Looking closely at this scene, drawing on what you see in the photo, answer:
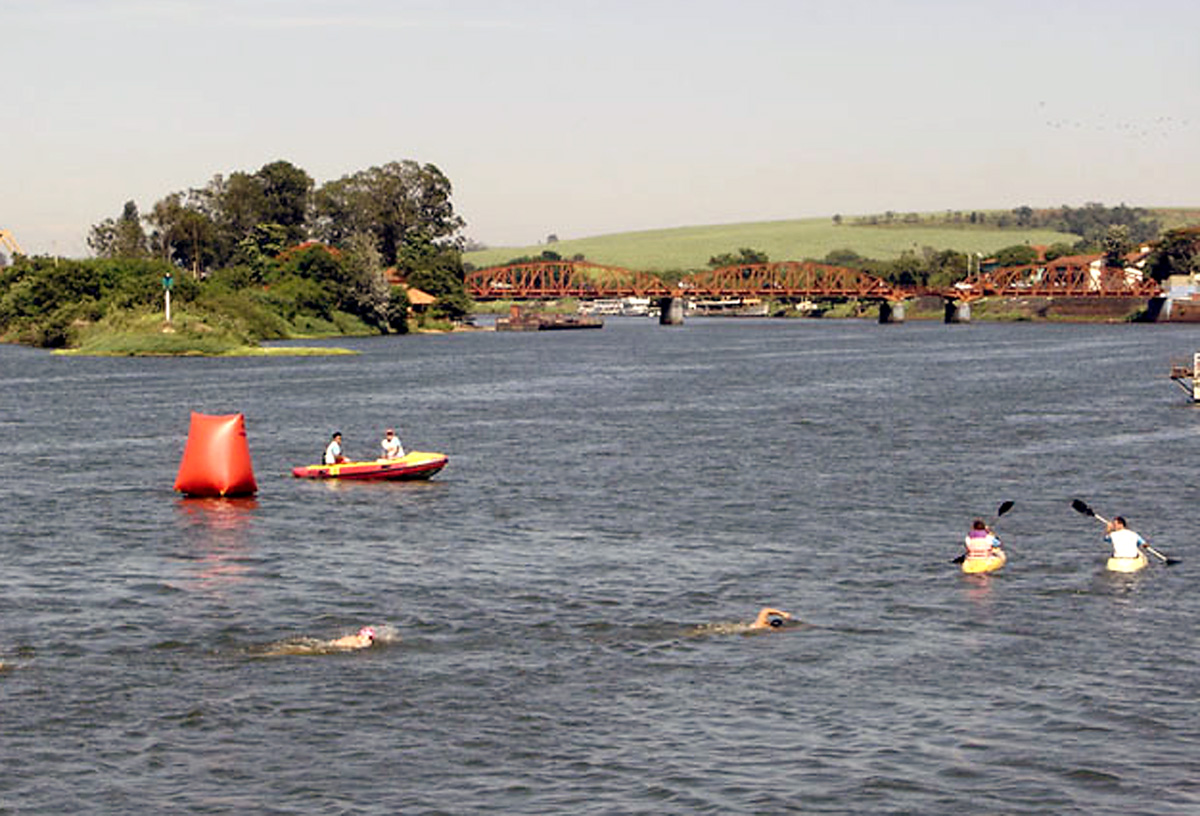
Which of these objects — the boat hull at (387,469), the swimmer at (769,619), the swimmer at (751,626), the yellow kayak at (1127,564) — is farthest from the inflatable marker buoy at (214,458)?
the yellow kayak at (1127,564)

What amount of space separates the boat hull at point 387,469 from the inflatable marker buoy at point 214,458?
5530 millimetres

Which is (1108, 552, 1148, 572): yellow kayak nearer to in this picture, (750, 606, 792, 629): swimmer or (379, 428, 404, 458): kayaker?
(750, 606, 792, 629): swimmer

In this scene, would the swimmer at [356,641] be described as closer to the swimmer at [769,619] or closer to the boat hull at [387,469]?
the swimmer at [769,619]

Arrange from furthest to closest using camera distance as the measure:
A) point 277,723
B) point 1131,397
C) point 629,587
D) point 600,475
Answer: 1. point 1131,397
2. point 600,475
3. point 629,587
4. point 277,723

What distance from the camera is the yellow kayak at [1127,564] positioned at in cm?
5125

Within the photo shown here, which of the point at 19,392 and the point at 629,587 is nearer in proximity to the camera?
the point at 629,587

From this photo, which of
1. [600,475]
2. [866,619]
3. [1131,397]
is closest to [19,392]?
[600,475]

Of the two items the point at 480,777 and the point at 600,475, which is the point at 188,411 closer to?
the point at 600,475

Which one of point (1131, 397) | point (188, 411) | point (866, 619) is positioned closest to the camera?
point (866, 619)

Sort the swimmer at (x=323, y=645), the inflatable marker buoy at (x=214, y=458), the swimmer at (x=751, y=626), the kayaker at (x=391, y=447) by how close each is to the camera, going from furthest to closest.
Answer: the kayaker at (x=391, y=447) → the inflatable marker buoy at (x=214, y=458) → the swimmer at (x=751, y=626) → the swimmer at (x=323, y=645)

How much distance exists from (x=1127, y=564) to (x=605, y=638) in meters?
17.8

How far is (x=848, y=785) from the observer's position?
31.7 metres

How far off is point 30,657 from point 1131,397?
10783 cm

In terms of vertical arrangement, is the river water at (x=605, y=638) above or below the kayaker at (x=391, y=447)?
below
